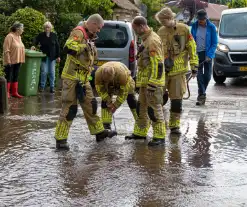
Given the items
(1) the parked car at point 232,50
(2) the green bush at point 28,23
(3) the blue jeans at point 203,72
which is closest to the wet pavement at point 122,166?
(3) the blue jeans at point 203,72

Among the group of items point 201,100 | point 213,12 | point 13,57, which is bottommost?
point 201,100

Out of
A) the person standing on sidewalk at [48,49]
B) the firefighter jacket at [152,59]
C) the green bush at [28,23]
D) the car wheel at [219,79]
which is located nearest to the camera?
the firefighter jacket at [152,59]

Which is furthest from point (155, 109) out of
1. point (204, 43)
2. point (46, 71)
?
point (46, 71)

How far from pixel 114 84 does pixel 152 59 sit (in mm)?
740

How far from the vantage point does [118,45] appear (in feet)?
50.1

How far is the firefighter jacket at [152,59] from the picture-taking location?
7727mm

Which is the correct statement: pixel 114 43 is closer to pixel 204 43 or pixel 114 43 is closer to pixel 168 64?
pixel 204 43

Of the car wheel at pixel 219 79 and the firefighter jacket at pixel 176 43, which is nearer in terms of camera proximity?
the firefighter jacket at pixel 176 43

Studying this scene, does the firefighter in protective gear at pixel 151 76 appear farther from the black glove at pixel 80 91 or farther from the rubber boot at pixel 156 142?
the black glove at pixel 80 91

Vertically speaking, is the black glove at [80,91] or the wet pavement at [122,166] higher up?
the black glove at [80,91]

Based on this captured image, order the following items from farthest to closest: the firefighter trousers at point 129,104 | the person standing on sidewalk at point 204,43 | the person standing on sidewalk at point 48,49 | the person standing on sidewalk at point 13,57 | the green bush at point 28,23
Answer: the green bush at point 28,23 → the person standing on sidewalk at point 48,49 → the person standing on sidewalk at point 13,57 → the person standing on sidewalk at point 204,43 → the firefighter trousers at point 129,104

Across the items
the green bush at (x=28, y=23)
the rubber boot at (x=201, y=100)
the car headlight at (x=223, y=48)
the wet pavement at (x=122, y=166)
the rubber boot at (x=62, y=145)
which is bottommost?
the wet pavement at (x=122, y=166)

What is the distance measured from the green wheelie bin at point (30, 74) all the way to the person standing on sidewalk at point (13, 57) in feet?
1.43

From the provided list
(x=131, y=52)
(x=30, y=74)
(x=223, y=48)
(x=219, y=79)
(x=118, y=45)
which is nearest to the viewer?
(x=30, y=74)
